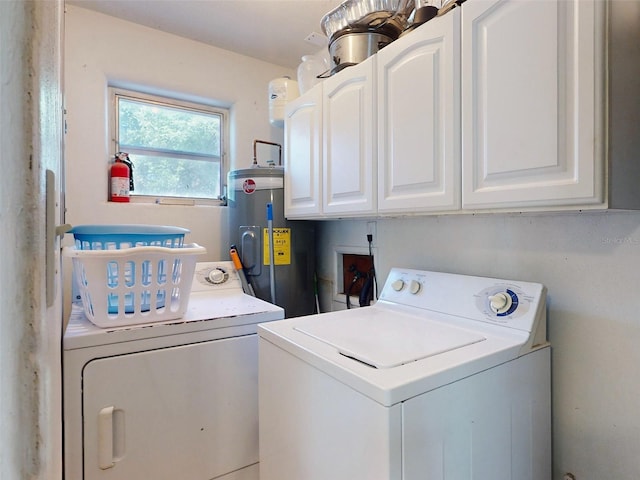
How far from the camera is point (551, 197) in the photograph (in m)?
0.92

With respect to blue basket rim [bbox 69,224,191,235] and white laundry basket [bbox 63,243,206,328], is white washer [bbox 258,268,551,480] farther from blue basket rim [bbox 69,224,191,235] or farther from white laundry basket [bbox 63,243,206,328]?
blue basket rim [bbox 69,224,191,235]

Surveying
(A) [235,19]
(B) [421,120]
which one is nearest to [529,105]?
(B) [421,120]

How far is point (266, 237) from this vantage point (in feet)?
6.79

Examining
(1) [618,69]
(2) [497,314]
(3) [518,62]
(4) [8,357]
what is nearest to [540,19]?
(3) [518,62]

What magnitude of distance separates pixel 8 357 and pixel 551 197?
3.64ft

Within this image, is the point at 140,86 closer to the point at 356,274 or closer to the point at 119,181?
the point at 119,181

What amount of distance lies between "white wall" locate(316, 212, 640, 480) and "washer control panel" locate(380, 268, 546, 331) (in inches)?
4.8

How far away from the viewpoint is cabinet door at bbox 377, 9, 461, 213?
45.5 inches

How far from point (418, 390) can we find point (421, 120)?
35.9 inches

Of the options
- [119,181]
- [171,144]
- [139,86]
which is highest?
[139,86]

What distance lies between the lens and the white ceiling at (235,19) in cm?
190

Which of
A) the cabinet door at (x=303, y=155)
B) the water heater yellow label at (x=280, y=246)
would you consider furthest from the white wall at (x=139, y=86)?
the cabinet door at (x=303, y=155)

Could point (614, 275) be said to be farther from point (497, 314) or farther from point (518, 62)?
point (518, 62)

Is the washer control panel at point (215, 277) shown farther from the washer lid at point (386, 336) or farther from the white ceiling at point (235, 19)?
the white ceiling at point (235, 19)
